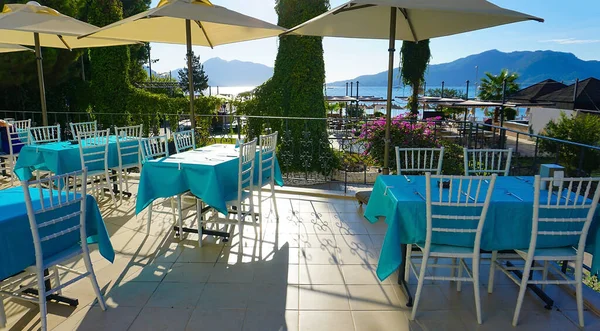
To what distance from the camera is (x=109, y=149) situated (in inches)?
190

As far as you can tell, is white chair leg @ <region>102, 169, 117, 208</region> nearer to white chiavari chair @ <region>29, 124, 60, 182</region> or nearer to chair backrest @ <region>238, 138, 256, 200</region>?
white chiavari chair @ <region>29, 124, 60, 182</region>

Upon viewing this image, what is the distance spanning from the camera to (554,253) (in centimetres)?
241

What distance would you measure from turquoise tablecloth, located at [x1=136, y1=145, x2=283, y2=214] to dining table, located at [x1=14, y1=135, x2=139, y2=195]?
1.52 meters

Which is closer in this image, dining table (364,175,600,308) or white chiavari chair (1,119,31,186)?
dining table (364,175,600,308)

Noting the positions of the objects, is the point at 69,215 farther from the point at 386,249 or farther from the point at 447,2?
the point at 447,2

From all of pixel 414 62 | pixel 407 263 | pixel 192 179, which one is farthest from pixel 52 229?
pixel 414 62

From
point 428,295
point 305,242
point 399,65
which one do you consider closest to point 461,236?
point 428,295

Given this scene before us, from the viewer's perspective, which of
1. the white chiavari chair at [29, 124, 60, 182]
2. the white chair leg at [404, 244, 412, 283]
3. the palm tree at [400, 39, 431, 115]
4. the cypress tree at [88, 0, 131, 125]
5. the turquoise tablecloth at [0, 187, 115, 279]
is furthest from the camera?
the palm tree at [400, 39, 431, 115]

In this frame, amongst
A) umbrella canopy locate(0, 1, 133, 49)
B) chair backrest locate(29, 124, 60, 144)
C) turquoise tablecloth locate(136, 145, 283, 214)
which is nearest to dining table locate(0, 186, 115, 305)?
turquoise tablecloth locate(136, 145, 283, 214)

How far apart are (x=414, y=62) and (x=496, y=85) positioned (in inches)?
476

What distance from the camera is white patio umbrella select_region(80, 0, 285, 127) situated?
151 inches

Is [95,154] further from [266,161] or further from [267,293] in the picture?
[267,293]

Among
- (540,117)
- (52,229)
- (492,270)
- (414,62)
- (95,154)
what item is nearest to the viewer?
(52,229)

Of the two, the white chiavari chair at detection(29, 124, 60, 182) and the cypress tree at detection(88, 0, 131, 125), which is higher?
the cypress tree at detection(88, 0, 131, 125)
